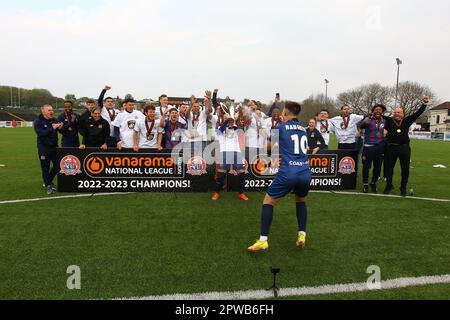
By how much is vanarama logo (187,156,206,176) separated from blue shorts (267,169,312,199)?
12.8 feet

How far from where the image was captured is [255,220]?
6129 mm

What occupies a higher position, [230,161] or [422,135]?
[422,135]

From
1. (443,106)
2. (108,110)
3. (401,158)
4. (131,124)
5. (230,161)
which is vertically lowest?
(230,161)

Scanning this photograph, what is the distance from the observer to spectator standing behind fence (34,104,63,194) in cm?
798

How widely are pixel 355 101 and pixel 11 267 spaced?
83.2 m

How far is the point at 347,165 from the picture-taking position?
353 inches

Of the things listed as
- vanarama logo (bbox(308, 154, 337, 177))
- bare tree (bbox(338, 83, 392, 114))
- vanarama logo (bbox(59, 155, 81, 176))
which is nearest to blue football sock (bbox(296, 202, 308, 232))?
vanarama logo (bbox(308, 154, 337, 177))

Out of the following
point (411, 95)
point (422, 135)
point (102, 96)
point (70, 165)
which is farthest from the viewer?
point (411, 95)

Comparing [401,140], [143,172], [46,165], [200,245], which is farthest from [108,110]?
[401,140]

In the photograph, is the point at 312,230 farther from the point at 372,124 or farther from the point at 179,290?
the point at 372,124

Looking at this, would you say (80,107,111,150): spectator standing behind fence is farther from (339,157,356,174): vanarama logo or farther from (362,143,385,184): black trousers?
(362,143,385,184): black trousers

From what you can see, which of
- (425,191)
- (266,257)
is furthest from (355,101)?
(266,257)

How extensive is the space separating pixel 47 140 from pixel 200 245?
207 inches

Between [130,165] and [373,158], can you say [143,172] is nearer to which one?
[130,165]
